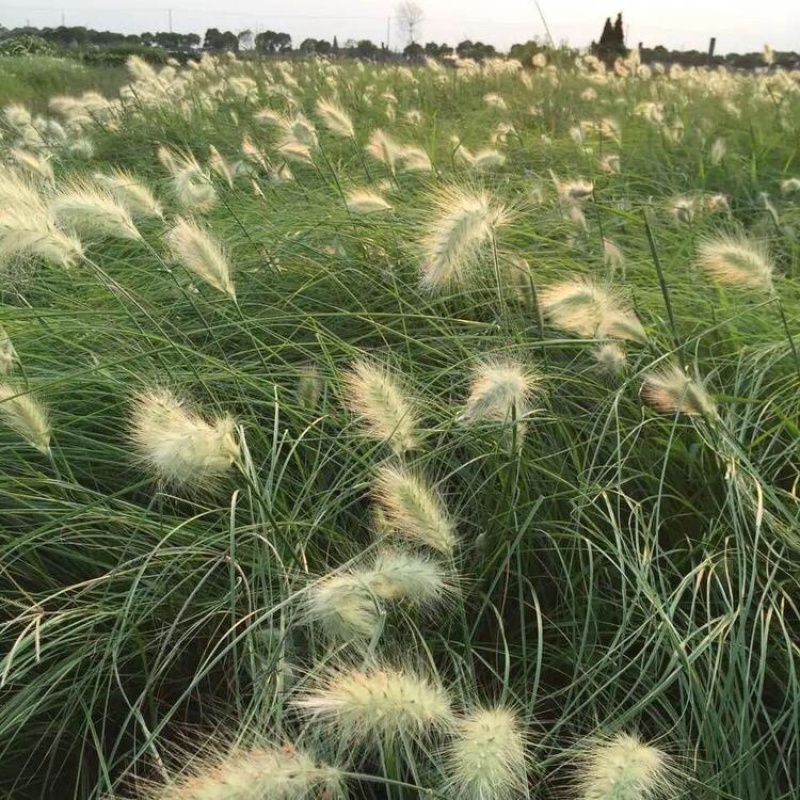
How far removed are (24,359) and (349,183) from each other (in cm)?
155

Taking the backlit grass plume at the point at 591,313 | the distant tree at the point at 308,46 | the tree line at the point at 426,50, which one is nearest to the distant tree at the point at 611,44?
the tree line at the point at 426,50

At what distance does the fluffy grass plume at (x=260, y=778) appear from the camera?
0.71 m

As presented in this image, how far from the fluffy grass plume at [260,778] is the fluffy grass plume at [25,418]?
2.16 ft

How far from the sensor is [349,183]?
9.49 ft

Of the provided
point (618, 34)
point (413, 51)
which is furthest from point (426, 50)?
point (618, 34)

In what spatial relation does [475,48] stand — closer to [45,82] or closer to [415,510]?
[45,82]

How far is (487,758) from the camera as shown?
0.75 m

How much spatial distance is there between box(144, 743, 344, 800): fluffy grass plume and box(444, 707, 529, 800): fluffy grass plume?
13 centimetres

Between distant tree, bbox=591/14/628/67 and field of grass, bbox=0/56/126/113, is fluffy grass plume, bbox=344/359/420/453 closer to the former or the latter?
field of grass, bbox=0/56/126/113

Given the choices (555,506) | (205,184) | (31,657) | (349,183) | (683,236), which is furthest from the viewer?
(349,183)

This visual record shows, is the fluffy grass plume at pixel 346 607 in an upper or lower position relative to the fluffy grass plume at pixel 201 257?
lower

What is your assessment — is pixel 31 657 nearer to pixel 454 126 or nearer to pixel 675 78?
pixel 454 126

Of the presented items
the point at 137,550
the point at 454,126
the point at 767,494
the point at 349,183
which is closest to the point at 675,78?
the point at 454,126

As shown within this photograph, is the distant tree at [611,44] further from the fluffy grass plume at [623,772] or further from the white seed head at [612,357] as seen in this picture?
the fluffy grass plume at [623,772]
